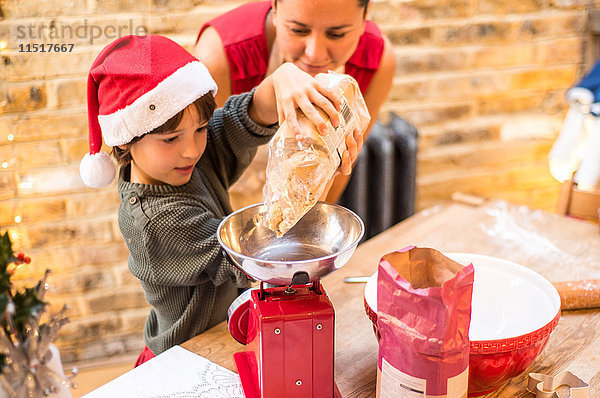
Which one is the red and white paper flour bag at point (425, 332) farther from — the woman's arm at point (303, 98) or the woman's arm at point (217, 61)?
the woman's arm at point (217, 61)

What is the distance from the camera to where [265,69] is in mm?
1685

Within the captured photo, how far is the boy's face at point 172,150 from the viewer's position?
1.12 meters

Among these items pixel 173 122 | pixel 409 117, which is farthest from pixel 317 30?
pixel 409 117

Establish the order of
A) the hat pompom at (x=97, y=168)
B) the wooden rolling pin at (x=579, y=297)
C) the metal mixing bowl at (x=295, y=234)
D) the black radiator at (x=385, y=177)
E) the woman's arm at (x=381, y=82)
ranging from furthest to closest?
the black radiator at (x=385, y=177) < the woman's arm at (x=381, y=82) < the wooden rolling pin at (x=579, y=297) < the hat pompom at (x=97, y=168) < the metal mixing bowl at (x=295, y=234)

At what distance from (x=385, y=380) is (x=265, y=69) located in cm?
101

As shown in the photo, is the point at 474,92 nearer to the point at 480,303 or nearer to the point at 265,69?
the point at 265,69

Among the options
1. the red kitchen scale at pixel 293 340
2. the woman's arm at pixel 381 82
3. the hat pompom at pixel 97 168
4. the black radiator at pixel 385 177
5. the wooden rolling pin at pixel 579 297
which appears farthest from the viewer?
the black radiator at pixel 385 177

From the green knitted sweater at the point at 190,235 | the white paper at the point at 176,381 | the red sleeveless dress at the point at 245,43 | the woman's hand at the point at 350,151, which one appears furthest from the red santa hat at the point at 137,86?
the red sleeveless dress at the point at 245,43

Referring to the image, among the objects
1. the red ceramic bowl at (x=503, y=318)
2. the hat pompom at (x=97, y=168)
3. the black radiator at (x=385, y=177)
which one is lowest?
the black radiator at (x=385, y=177)

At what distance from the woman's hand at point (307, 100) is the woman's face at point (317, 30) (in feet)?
1.21

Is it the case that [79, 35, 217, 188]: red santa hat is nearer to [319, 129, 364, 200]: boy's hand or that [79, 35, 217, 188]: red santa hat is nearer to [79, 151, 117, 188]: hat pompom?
[79, 151, 117, 188]: hat pompom

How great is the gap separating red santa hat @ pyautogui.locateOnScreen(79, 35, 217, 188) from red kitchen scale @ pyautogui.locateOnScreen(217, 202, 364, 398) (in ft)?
0.77

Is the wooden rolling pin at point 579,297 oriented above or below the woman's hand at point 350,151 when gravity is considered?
below

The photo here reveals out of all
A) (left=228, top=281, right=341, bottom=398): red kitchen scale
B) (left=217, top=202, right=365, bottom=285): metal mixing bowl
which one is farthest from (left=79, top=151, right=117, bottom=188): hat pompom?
(left=228, top=281, right=341, bottom=398): red kitchen scale
